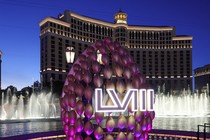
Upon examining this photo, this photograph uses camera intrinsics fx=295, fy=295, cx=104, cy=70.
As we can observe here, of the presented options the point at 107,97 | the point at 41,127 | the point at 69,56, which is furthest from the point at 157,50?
the point at 107,97

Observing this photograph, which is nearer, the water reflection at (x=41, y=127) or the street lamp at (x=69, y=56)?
the street lamp at (x=69, y=56)

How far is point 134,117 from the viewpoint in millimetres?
9281

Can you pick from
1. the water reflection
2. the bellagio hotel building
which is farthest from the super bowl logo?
the bellagio hotel building

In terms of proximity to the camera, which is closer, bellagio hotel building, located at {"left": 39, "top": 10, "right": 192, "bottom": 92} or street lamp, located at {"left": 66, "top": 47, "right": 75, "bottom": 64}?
street lamp, located at {"left": 66, "top": 47, "right": 75, "bottom": 64}

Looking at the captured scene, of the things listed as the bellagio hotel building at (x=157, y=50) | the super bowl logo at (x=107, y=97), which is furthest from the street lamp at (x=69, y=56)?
the bellagio hotel building at (x=157, y=50)

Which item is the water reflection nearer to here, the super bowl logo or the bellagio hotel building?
the super bowl logo

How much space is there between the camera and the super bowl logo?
28.8 feet

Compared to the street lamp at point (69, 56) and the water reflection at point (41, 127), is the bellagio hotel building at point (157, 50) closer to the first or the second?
the water reflection at point (41, 127)

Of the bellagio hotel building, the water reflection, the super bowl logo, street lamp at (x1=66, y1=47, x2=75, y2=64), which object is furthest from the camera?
the bellagio hotel building

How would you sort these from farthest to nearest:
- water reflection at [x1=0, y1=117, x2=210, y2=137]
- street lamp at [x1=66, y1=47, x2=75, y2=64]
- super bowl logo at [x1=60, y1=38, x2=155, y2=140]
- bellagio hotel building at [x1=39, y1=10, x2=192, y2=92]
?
bellagio hotel building at [x1=39, y1=10, x2=192, y2=92], water reflection at [x1=0, y1=117, x2=210, y2=137], street lamp at [x1=66, y1=47, x2=75, y2=64], super bowl logo at [x1=60, y1=38, x2=155, y2=140]

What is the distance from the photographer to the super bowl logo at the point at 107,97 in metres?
8.79

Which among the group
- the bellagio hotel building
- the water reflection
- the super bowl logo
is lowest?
the water reflection

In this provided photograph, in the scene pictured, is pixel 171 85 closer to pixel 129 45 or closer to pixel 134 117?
pixel 129 45

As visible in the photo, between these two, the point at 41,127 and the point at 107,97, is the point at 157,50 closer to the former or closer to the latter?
the point at 41,127
